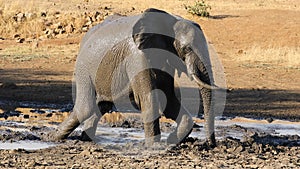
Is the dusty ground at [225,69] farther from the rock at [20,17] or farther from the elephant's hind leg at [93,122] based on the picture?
the rock at [20,17]

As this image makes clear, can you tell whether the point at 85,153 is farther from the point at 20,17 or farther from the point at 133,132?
the point at 20,17

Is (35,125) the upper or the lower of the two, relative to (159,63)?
→ lower

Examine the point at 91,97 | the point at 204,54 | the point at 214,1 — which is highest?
the point at 204,54

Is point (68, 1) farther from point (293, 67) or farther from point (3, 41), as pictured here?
point (293, 67)

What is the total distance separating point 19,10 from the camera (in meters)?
29.6

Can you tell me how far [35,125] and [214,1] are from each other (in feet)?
94.2

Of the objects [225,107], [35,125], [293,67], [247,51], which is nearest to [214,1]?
[247,51]

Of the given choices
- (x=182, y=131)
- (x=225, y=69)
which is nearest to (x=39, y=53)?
(x=225, y=69)

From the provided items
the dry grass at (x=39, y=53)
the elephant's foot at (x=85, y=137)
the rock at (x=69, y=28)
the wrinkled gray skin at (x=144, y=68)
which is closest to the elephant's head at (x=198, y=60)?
the wrinkled gray skin at (x=144, y=68)

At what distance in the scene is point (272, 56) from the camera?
2288cm

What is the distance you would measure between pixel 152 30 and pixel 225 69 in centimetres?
1084

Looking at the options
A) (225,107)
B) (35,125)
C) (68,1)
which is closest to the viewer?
(35,125)

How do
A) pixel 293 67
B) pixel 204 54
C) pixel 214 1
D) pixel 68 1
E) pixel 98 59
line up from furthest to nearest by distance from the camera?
1. pixel 214 1
2. pixel 68 1
3. pixel 293 67
4. pixel 98 59
5. pixel 204 54

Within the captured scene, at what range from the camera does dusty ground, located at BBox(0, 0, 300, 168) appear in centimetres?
929
